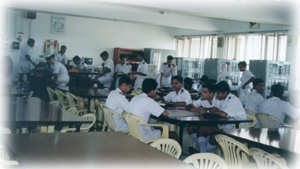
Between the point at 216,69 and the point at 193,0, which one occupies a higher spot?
the point at 193,0

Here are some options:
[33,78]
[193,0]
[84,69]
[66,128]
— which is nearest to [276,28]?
[193,0]

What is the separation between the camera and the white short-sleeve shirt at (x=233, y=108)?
16.2 ft

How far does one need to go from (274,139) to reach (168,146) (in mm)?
1107

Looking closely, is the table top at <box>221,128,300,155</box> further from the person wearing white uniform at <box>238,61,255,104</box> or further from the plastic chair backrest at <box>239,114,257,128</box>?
the person wearing white uniform at <box>238,61,255,104</box>

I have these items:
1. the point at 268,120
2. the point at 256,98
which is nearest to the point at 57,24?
the point at 256,98

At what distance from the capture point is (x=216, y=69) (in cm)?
1124

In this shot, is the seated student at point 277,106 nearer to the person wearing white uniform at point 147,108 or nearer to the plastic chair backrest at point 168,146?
the person wearing white uniform at point 147,108

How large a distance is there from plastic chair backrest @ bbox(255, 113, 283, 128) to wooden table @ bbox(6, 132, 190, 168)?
8.61ft

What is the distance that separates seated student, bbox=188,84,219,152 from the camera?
499 cm

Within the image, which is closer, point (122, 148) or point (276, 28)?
point (122, 148)

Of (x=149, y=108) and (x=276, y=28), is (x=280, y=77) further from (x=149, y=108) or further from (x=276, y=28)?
(x=149, y=108)

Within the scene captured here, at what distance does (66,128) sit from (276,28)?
7.76 m

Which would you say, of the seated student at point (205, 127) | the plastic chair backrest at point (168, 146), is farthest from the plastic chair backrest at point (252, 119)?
the plastic chair backrest at point (168, 146)

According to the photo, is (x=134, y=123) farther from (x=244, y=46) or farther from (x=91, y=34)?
(x=91, y=34)
